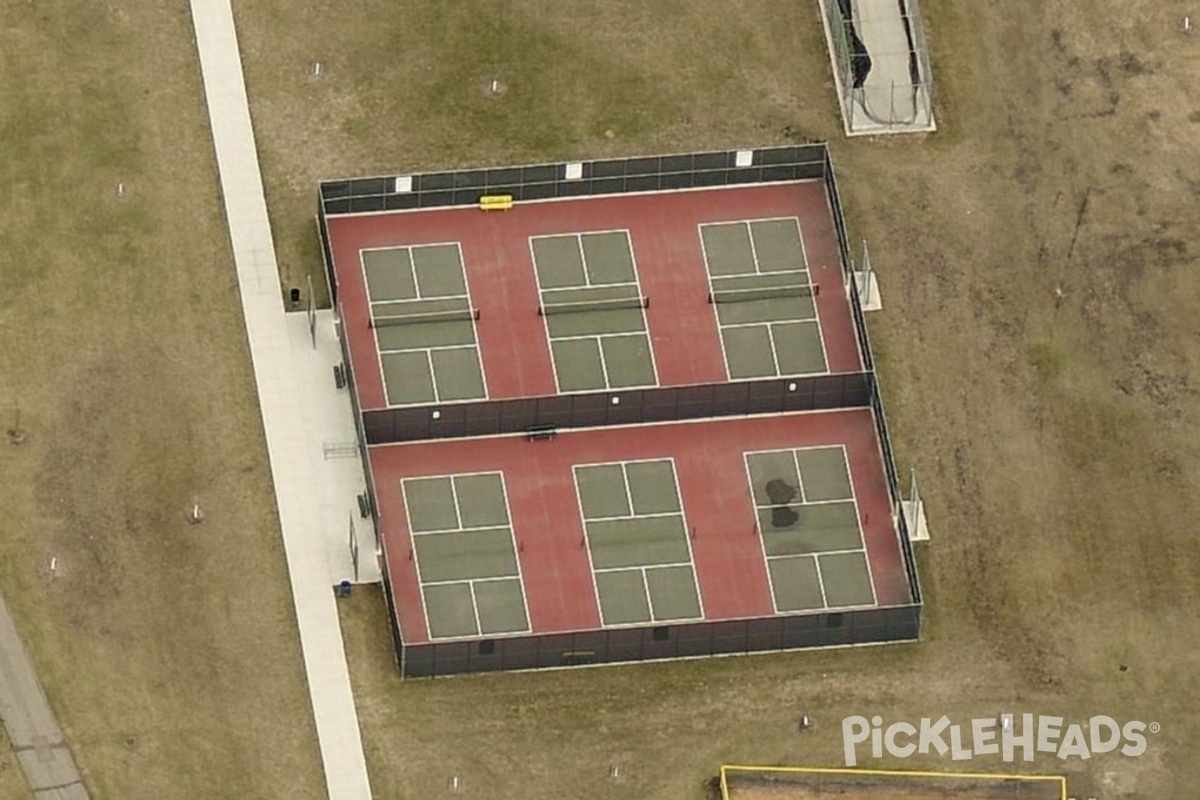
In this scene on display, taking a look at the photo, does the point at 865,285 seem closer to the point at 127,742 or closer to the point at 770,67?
the point at 770,67

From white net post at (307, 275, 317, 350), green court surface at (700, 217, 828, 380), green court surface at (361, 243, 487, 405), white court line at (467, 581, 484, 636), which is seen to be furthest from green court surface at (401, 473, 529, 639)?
green court surface at (700, 217, 828, 380)

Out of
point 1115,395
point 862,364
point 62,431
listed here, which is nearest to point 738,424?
point 862,364

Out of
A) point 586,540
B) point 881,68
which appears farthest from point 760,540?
point 881,68

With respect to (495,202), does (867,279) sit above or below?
below

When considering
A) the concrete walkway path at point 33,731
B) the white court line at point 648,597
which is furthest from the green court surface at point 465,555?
the concrete walkway path at point 33,731

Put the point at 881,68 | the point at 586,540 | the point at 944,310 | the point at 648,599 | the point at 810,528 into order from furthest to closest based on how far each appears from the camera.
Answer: the point at 881,68 → the point at 944,310 → the point at 810,528 → the point at 586,540 → the point at 648,599

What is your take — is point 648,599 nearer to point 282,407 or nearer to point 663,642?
point 663,642

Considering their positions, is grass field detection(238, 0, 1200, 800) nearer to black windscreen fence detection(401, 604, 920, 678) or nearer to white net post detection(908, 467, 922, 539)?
white net post detection(908, 467, 922, 539)
